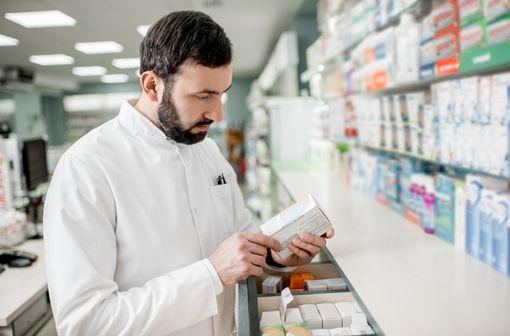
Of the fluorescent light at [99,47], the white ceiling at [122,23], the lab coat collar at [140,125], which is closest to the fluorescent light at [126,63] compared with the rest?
the white ceiling at [122,23]

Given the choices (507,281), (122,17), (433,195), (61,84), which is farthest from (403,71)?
(61,84)

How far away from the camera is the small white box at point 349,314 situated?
1357 millimetres

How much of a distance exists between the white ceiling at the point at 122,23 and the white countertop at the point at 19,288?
4143 mm

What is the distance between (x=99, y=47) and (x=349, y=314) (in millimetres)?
8202

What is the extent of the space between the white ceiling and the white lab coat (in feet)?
15.3

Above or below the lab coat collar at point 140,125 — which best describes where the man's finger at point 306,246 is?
below

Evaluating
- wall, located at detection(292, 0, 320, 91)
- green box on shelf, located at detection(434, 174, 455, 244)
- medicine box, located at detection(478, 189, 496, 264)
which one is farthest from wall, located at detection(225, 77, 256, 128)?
medicine box, located at detection(478, 189, 496, 264)

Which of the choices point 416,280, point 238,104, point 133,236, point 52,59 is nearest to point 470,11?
point 416,280

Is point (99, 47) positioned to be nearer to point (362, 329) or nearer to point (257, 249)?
point (257, 249)

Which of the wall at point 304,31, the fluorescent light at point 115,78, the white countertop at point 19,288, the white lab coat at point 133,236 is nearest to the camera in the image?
the white lab coat at point 133,236

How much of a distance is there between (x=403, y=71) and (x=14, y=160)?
2946 millimetres

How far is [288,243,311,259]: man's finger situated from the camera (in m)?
1.54

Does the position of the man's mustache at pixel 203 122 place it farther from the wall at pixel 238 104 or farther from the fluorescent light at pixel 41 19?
the wall at pixel 238 104

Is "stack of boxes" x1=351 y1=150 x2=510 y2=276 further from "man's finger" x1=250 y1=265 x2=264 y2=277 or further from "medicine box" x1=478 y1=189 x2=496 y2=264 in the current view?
"man's finger" x1=250 y1=265 x2=264 y2=277
